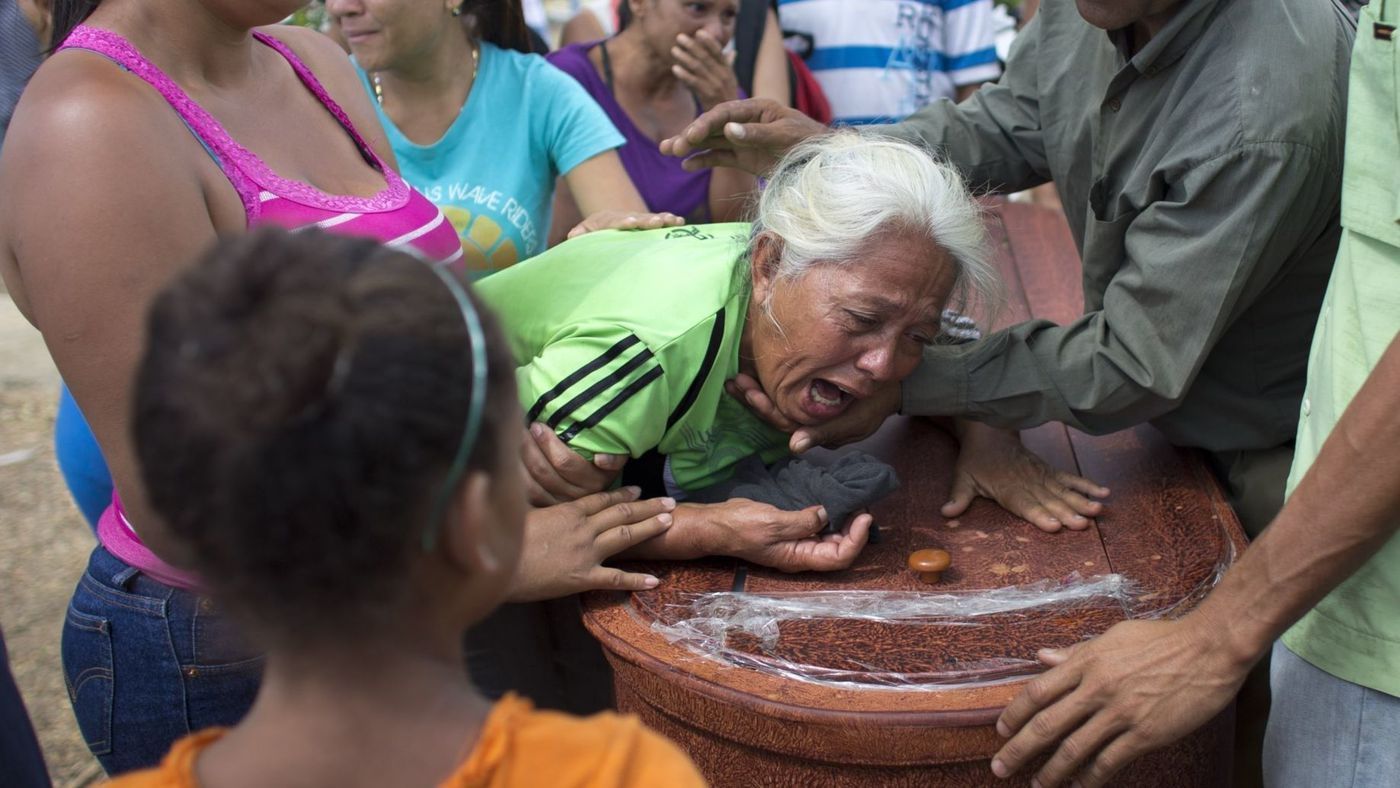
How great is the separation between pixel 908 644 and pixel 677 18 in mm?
2176

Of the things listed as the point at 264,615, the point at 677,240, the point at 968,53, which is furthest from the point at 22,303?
the point at 968,53

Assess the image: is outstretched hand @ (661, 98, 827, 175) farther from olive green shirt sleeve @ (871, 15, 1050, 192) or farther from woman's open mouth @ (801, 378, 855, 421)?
Result: woman's open mouth @ (801, 378, 855, 421)

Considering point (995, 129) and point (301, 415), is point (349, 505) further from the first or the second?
point (995, 129)

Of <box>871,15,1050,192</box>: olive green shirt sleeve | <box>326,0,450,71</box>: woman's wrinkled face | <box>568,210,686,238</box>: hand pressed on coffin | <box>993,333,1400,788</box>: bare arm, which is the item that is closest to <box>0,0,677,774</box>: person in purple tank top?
<box>568,210,686,238</box>: hand pressed on coffin

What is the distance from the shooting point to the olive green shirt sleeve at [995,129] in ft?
8.29

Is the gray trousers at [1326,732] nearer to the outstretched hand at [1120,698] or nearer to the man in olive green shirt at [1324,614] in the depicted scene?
the man in olive green shirt at [1324,614]

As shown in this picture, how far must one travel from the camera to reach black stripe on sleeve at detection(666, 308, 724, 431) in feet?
6.55

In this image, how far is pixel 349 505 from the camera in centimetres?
84

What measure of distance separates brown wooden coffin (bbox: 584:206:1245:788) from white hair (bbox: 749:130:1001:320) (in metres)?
0.47

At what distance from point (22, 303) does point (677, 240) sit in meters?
1.08

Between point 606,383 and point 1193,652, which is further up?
point 606,383

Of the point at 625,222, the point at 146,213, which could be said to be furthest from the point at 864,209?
the point at 146,213

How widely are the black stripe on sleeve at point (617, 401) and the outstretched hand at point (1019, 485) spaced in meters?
0.68

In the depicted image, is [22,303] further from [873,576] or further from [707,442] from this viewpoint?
[873,576]
